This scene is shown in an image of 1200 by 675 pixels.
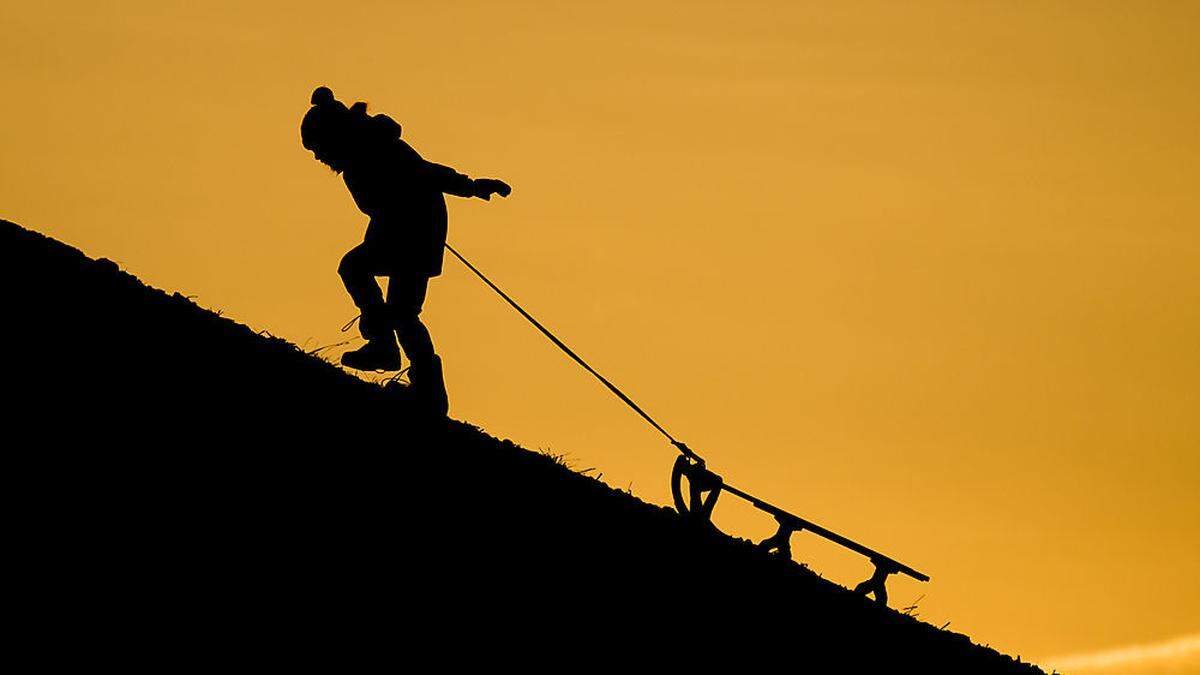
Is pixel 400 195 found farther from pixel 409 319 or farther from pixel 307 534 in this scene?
pixel 307 534

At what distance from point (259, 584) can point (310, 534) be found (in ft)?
3.28

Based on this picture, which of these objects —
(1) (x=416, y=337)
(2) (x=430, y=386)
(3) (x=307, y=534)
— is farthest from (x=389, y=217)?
(3) (x=307, y=534)

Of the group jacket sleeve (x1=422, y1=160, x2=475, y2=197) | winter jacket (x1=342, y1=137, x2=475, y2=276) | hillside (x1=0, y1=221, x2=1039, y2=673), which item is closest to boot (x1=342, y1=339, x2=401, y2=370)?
hillside (x1=0, y1=221, x2=1039, y2=673)

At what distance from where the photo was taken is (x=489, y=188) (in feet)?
54.2

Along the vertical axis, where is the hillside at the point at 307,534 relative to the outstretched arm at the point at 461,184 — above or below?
below

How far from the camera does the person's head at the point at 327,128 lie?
16328 millimetres

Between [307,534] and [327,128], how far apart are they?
6.32m

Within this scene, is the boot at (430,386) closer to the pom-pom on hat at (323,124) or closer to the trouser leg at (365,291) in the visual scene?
the trouser leg at (365,291)

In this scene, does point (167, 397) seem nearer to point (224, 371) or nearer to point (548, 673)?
point (224, 371)

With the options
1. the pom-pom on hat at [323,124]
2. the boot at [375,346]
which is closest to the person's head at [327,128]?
the pom-pom on hat at [323,124]

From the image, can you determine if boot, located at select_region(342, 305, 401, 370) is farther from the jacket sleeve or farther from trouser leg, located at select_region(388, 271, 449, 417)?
the jacket sleeve

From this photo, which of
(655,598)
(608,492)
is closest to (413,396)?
(608,492)

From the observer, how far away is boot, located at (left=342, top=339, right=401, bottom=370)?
53.4 ft

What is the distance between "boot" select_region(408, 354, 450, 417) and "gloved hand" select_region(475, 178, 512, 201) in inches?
54.1
